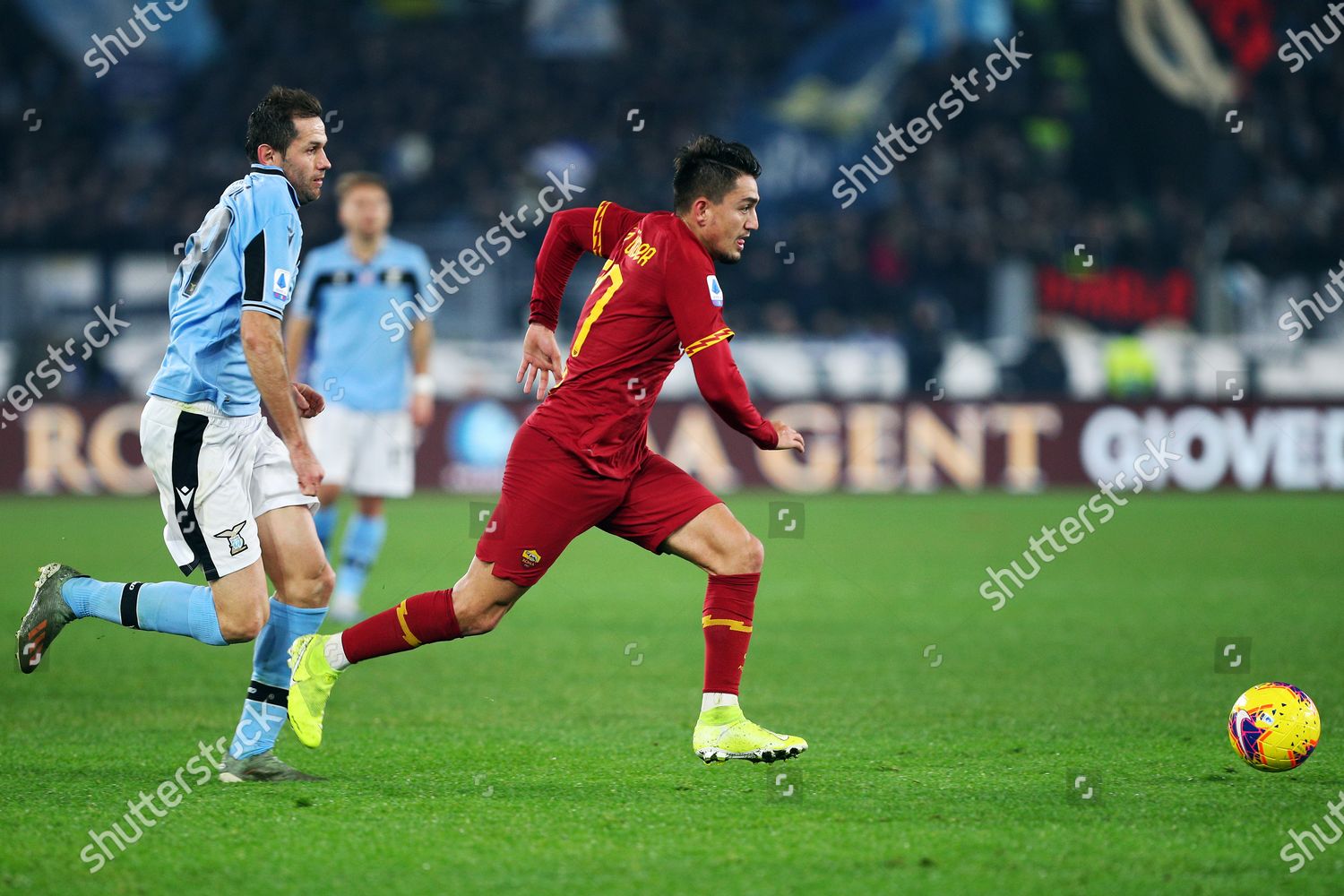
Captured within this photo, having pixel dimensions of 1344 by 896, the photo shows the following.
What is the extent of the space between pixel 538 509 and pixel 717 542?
60 centimetres

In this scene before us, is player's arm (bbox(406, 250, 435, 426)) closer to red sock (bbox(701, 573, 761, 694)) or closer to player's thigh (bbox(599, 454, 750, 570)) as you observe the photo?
player's thigh (bbox(599, 454, 750, 570))

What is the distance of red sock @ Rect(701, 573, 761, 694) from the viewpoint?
16.8 ft

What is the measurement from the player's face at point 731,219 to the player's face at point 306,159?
1.21 meters

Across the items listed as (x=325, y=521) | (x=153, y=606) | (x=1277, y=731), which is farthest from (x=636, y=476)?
(x=325, y=521)

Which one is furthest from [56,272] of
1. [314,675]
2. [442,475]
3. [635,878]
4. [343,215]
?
[635,878]

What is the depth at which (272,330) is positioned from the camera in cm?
464

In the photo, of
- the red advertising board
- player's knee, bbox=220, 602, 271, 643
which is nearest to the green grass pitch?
player's knee, bbox=220, 602, 271, 643

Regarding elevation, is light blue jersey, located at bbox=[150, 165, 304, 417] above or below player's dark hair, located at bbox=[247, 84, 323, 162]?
below

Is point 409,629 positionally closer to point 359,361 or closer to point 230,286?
point 230,286

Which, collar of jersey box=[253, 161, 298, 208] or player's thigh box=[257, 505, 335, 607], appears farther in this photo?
player's thigh box=[257, 505, 335, 607]

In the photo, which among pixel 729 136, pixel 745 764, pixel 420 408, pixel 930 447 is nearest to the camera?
pixel 745 764

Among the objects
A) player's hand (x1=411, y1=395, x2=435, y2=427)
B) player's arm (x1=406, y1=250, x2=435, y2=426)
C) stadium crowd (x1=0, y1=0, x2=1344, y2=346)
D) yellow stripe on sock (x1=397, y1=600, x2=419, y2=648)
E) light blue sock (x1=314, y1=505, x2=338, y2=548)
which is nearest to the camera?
yellow stripe on sock (x1=397, y1=600, x2=419, y2=648)

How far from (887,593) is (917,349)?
864cm

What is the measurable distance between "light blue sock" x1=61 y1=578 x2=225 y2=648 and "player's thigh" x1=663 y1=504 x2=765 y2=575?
4.83 feet
